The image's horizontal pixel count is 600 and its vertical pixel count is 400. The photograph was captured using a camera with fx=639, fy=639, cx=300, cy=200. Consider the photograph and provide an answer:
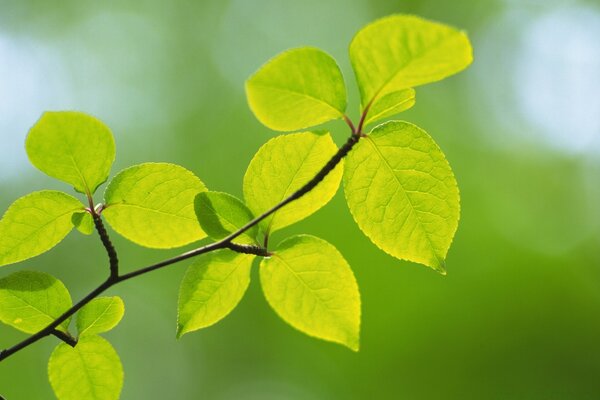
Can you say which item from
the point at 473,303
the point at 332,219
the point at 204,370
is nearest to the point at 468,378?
the point at 473,303

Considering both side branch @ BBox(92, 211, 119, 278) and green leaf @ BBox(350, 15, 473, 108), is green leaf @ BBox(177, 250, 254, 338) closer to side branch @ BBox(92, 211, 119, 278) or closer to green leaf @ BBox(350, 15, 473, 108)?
side branch @ BBox(92, 211, 119, 278)

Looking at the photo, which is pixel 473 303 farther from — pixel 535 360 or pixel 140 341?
pixel 140 341

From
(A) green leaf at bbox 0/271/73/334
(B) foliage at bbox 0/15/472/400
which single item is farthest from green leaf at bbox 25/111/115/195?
(A) green leaf at bbox 0/271/73/334

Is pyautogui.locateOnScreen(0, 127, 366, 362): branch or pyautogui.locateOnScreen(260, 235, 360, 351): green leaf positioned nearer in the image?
pyautogui.locateOnScreen(0, 127, 366, 362): branch

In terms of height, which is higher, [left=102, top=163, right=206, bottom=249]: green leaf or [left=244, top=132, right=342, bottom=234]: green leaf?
[left=244, top=132, right=342, bottom=234]: green leaf

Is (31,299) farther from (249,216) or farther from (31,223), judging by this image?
(249,216)

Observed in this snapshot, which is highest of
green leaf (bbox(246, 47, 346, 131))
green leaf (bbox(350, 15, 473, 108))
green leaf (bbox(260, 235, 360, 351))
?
green leaf (bbox(350, 15, 473, 108))
